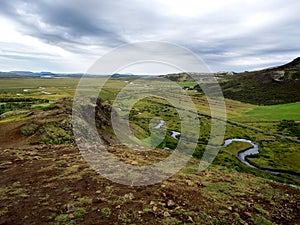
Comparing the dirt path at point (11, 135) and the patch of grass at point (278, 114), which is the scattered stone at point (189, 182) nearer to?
the dirt path at point (11, 135)

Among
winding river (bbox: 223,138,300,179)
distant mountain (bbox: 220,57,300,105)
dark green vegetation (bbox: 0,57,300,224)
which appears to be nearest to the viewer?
dark green vegetation (bbox: 0,57,300,224)

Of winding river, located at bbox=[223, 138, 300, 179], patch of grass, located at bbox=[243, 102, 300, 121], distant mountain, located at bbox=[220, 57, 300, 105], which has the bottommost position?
winding river, located at bbox=[223, 138, 300, 179]

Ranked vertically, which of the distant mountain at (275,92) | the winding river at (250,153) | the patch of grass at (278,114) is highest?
the distant mountain at (275,92)

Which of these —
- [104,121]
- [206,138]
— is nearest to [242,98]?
[206,138]

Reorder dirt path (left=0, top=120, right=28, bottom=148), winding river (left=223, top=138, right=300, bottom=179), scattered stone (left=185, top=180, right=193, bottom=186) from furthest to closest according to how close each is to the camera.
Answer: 1. winding river (left=223, top=138, right=300, bottom=179)
2. dirt path (left=0, top=120, right=28, bottom=148)
3. scattered stone (left=185, top=180, right=193, bottom=186)

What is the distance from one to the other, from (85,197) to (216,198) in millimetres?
7282

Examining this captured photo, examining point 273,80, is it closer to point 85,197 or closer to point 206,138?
point 206,138

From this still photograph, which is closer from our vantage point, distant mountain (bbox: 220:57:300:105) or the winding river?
the winding river

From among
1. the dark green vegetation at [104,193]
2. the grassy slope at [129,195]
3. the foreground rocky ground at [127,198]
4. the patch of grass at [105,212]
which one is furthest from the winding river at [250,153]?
the patch of grass at [105,212]

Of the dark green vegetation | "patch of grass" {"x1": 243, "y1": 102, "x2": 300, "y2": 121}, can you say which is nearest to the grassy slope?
the dark green vegetation

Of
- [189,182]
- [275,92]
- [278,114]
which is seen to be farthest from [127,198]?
[275,92]

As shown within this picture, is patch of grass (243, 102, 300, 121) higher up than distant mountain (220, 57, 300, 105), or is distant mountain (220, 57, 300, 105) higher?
distant mountain (220, 57, 300, 105)

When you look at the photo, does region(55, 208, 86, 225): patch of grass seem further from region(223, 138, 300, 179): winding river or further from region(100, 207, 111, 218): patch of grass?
region(223, 138, 300, 179): winding river

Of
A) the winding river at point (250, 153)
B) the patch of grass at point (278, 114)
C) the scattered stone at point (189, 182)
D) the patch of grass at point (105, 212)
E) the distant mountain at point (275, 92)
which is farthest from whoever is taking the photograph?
the distant mountain at point (275, 92)
